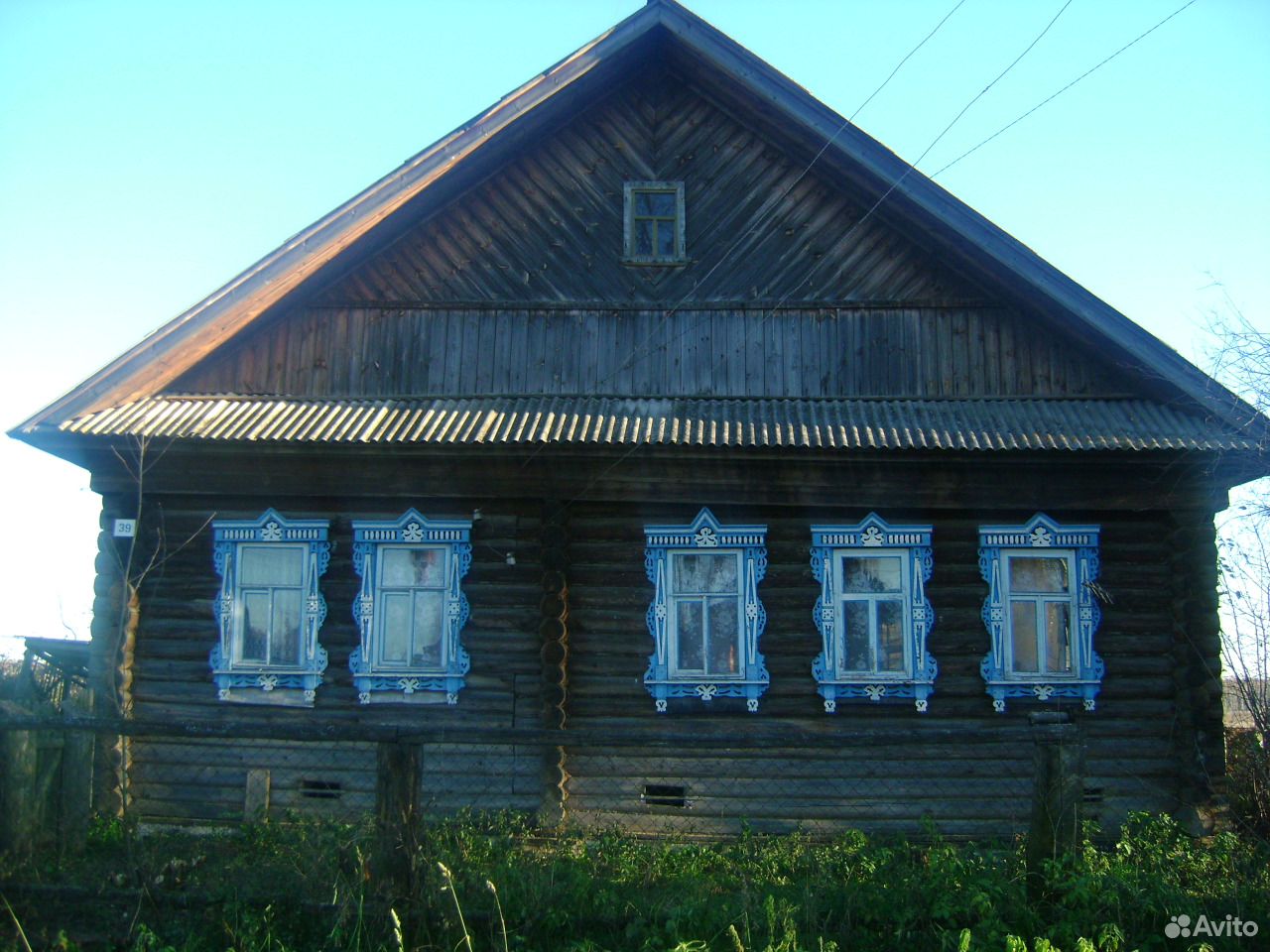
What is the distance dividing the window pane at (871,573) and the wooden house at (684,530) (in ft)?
0.08

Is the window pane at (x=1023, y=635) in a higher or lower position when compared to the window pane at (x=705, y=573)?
lower

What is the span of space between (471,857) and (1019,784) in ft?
17.3

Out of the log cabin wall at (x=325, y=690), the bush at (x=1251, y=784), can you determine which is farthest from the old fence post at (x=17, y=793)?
the bush at (x=1251, y=784)

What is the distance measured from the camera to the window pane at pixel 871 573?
31.7 ft

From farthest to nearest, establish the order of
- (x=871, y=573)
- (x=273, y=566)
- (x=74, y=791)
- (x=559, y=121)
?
(x=559, y=121), (x=273, y=566), (x=871, y=573), (x=74, y=791)

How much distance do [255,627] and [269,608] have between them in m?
0.20

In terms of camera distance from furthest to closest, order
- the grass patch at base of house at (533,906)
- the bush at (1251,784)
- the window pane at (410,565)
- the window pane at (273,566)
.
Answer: the window pane at (273,566) < the window pane at (410,565) < the bush at (1251,784) < the grass patch at base of house at (533,906)

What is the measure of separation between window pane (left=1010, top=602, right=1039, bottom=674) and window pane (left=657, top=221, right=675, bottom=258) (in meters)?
4.52

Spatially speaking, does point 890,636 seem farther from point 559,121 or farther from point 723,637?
point 559,121

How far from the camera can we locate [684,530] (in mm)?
9641

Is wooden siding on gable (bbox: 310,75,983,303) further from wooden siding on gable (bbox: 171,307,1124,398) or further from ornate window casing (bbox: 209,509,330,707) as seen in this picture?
ornate window casing (bbox: 209,509,330,707)

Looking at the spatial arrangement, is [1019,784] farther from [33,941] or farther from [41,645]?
[41,645]

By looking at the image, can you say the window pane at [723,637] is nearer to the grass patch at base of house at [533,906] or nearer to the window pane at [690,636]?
the window pane at [690,636]

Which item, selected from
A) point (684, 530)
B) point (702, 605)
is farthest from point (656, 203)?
point (702, 605)
